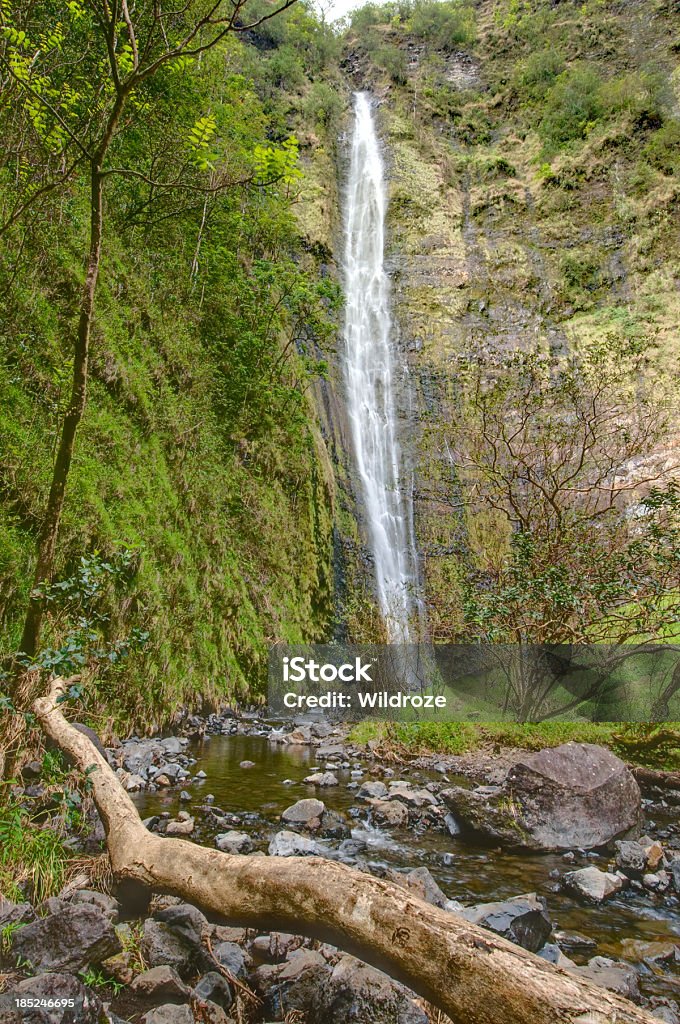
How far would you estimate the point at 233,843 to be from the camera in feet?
14.4

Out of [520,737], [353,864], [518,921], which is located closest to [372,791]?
[353,864]

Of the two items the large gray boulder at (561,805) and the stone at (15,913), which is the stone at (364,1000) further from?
the large gray boulder at (561,805)

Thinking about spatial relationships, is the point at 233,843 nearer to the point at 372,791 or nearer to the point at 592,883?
the point at 372,791

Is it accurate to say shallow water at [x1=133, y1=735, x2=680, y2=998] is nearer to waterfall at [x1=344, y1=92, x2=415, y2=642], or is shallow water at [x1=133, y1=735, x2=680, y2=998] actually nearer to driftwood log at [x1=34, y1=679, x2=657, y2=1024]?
driftwood log at [x1=34, y1=679, x2=657, y2=1024]

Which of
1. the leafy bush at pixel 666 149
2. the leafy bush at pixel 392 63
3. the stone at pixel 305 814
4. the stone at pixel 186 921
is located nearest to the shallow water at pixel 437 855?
the stone at pixel 305 814

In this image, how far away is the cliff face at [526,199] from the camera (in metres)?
18.3

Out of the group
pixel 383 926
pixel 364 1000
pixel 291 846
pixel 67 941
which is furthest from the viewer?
pixel 291 846

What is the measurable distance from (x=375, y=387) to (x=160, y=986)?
666 inches

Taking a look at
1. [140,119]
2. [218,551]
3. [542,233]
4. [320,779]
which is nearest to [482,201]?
[542,233]

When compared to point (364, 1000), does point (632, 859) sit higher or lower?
lower

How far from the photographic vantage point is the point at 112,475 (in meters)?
7.49

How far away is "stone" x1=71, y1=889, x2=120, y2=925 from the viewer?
2707 millimetres

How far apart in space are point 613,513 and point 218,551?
A: 6.77m

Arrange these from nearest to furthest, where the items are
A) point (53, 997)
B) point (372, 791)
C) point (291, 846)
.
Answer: point (53, 997)
point (291, 846)
point (372, 791)
